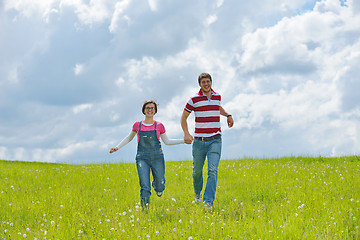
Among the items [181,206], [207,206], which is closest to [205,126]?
[207,206]

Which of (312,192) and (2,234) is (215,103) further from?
(2,234)

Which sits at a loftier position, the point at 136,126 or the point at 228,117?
the point at 228,117

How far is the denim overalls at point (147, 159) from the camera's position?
802cm

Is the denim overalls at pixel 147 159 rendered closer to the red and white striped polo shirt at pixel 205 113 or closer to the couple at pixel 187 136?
the couple at pixel 187 136

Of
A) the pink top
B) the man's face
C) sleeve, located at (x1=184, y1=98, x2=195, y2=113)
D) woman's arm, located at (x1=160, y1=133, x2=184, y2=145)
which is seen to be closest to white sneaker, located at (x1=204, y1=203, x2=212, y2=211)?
woman's arm, located at (x1=160, y1=133, x2=184, y2=145)

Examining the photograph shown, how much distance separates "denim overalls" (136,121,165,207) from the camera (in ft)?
26.3

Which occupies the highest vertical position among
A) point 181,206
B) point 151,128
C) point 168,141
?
point 151,128

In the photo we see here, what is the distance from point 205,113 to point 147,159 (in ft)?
5.69

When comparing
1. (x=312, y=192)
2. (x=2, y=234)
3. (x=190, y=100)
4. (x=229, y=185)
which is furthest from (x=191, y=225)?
(x=229, y=185)

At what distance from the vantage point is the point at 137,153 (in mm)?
8234

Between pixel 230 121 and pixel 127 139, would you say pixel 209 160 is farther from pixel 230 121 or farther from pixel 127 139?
pixel 127 139

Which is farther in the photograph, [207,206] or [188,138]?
[188,138]

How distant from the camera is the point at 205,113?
8.04m

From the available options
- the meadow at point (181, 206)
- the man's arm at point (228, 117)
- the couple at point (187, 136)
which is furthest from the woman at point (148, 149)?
the man's arm at point (228, 117)
